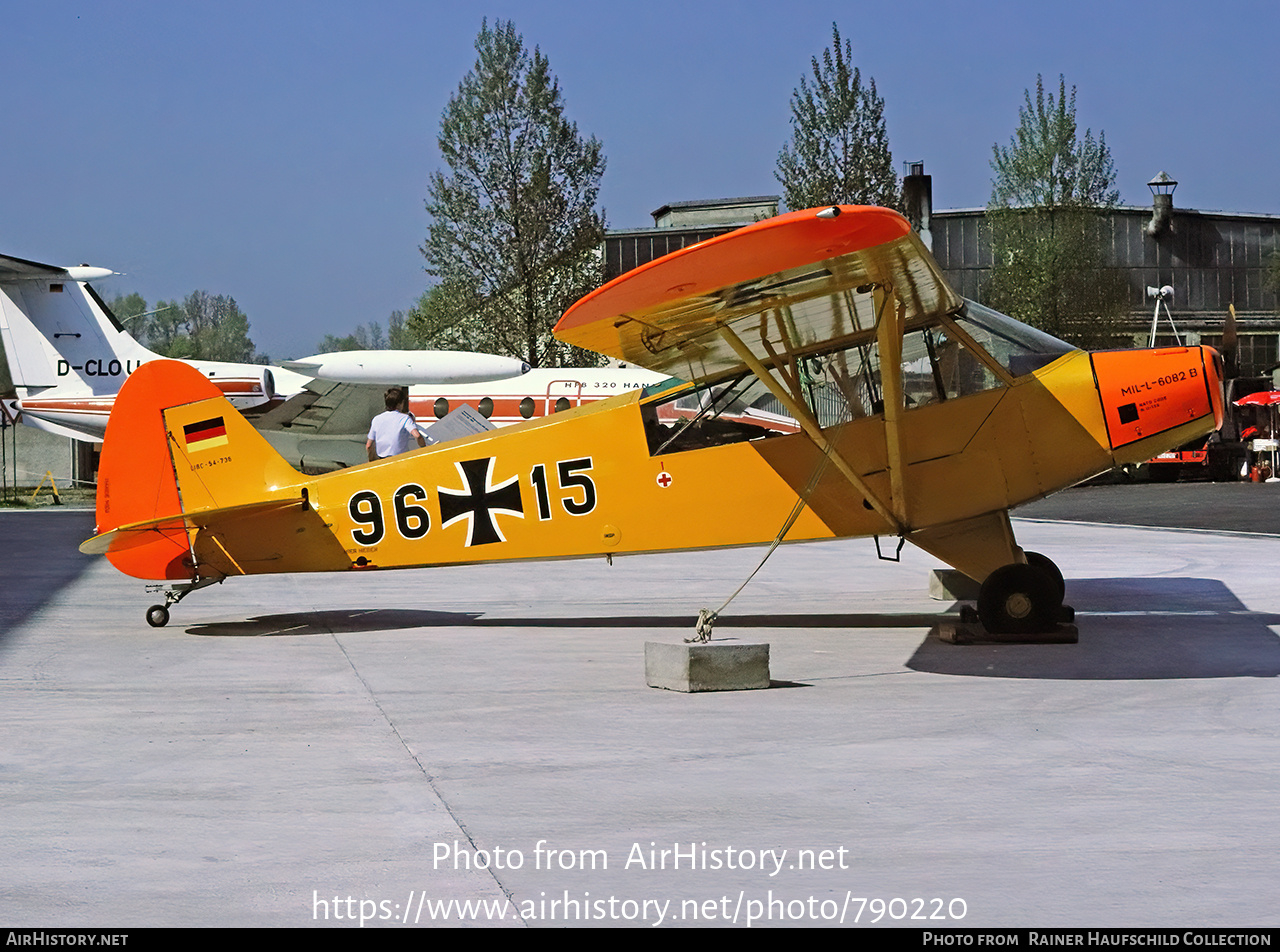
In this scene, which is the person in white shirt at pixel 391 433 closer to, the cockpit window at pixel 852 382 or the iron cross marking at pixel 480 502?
the iron cross marking at pixel 480 502

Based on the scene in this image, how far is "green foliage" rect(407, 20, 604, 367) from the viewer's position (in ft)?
145

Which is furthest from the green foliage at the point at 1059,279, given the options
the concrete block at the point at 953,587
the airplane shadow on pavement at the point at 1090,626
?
the concrete block at the point at 953,587

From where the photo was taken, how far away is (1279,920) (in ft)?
11.7

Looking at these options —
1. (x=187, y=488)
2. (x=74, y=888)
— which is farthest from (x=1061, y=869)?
(x=187, y=488)

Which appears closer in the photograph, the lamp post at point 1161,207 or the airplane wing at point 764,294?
the airplane wing at point 764,294

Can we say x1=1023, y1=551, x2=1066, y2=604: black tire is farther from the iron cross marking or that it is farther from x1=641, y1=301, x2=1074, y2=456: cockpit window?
the iron cross marking

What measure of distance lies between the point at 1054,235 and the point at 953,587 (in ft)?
133

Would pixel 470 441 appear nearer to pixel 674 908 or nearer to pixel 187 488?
pixel 187 488

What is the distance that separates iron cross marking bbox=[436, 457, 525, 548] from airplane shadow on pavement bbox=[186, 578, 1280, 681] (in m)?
1.02

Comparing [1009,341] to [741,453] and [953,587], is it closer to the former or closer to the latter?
[741,453]

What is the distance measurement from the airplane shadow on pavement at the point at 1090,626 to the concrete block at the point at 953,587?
521 millimetres

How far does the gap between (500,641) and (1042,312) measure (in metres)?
41.5

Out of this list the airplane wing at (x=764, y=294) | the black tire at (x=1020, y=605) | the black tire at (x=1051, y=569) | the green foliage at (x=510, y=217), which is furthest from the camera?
the green foliage at (x=510, y=217)

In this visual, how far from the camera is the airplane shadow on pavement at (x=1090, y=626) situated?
313 inches
